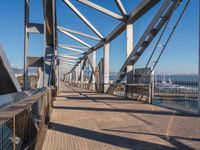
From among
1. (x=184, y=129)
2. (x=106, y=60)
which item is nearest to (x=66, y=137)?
(x=184, y=129)

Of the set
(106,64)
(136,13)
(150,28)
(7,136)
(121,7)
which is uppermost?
(121,7)

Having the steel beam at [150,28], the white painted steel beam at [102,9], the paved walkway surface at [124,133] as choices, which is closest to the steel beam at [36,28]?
the paved walkway surface at [124,133]

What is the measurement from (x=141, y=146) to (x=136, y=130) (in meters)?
1.27

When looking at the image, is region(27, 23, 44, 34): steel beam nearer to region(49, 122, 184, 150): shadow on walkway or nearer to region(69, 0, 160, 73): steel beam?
region(49, 122, 184, 150): shadow on walkway

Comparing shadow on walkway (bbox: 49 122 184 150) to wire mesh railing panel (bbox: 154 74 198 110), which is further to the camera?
wire mesh railing panel (bbox: 154 74 198 110)

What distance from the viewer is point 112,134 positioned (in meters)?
5.42

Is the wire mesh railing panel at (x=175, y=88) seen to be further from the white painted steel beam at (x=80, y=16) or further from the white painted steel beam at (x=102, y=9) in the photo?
the white painted steel beam at (x=80, y=16)

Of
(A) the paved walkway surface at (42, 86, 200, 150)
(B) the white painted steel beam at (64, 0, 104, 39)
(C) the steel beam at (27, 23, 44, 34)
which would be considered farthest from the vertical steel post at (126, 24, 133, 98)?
(A) the paved walkway surface at (42, 86, 200, 150)

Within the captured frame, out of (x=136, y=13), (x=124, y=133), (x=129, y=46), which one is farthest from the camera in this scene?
(x=129, y=46)

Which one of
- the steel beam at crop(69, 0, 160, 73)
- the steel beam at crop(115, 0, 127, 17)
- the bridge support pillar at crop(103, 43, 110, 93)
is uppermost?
the steel beam at crop(115, 0, 127, 17)

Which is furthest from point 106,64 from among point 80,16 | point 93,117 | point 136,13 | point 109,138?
point 109,138

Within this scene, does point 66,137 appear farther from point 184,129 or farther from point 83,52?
point 83,52

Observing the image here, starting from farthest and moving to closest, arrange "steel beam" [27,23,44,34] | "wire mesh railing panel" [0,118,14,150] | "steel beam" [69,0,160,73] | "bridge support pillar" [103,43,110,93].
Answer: "bridge support pillar" [103,43,110,93], "steel beam" [69,0,160,73], "steel beam" [27,23,44,34], "wire mesh railing panel" [0,118,14,150]

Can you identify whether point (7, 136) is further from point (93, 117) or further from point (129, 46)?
point (129, 46)
